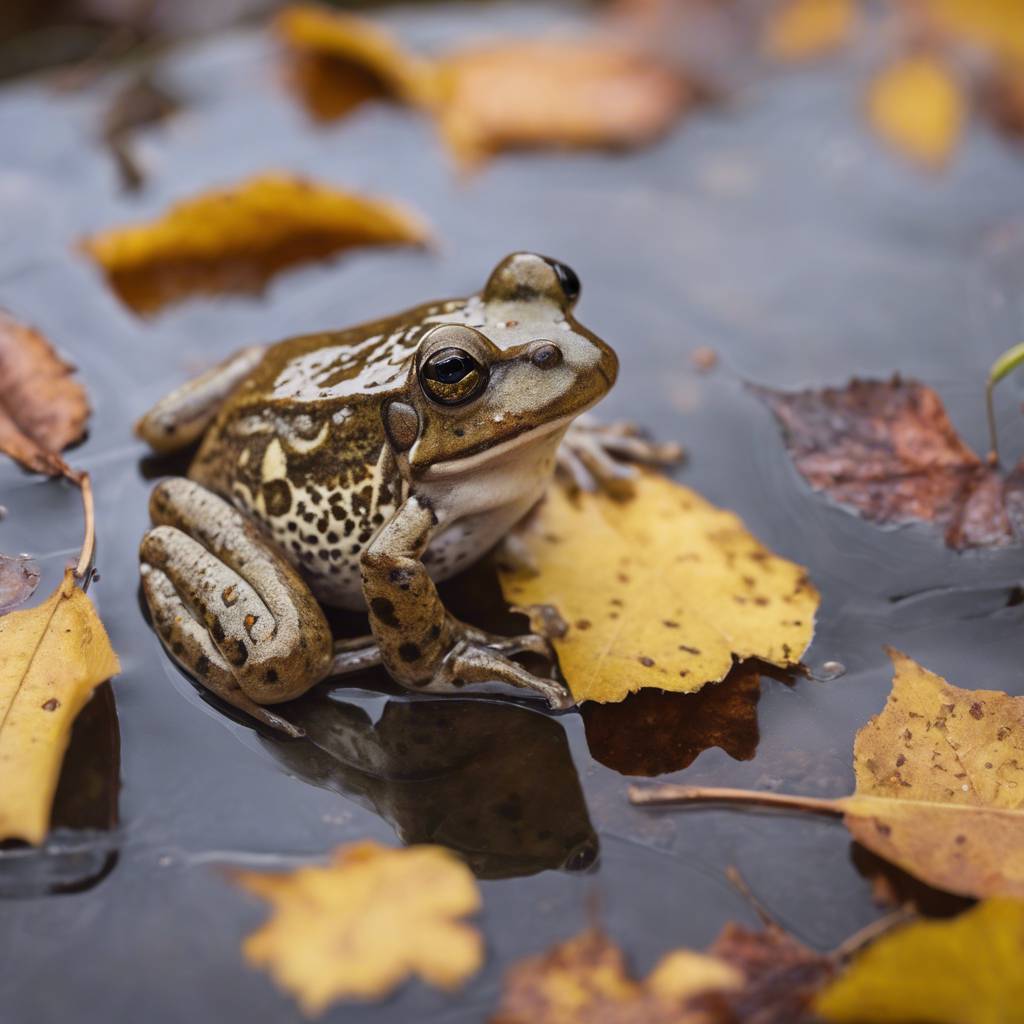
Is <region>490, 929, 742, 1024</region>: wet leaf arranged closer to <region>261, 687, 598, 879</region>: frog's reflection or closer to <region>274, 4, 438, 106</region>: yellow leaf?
<region>261, 687, 598, 879</region>: frog's reflection

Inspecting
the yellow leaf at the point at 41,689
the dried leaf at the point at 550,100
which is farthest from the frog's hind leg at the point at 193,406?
the dried leaf at the point at 550,100

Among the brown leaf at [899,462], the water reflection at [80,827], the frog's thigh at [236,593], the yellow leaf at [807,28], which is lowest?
the water reflection at [80,827]

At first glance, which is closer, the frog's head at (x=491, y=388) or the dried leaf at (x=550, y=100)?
the frog's head at (x=491, y=388)

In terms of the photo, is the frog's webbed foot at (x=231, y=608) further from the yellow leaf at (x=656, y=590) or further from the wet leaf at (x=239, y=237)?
the wet leaf at (x=239, y=237)

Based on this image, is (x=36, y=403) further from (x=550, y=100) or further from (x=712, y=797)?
(x=550, y=100)

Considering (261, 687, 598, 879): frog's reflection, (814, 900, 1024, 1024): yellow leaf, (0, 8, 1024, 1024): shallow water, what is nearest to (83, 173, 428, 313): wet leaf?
(0, 8, 1024, 1024): shallow water

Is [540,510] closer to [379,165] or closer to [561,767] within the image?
[561,767]
